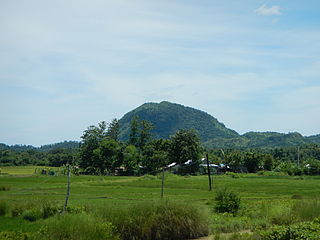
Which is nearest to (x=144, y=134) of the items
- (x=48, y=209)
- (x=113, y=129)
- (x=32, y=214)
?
(x=113, y=129)

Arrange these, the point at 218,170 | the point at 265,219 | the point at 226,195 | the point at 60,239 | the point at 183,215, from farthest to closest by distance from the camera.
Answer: the point at 218,170, the point at 226,195, the point at 265,219, the point at 183,215, the point at 60,239

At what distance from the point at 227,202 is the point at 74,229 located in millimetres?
11556

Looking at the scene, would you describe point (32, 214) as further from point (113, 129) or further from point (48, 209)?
point (113, 129)

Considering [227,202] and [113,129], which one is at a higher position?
[113,129]

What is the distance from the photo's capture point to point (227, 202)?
2094cm

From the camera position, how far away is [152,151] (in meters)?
88.8

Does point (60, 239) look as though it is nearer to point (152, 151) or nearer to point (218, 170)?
point (152, 151)

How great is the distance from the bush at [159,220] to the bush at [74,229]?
5.05 feet

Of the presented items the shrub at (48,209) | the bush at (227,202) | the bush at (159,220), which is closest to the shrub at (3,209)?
the shrub at (48,209)

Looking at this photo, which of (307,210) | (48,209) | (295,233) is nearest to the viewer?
(295,233)

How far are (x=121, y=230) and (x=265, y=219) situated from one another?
25.0 feet

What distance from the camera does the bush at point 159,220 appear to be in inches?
541

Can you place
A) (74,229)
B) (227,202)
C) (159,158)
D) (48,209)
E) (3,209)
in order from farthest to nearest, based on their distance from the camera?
(159,158), (227,202), (3,209), (48,209), (74,229)

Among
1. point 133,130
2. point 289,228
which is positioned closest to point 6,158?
point 133,130
